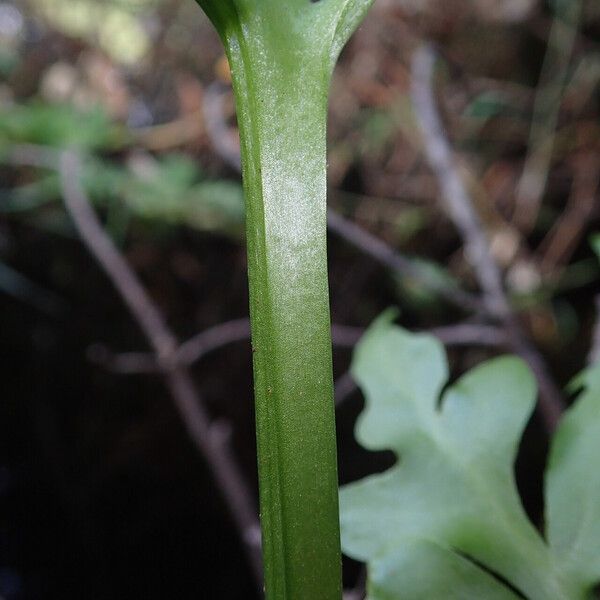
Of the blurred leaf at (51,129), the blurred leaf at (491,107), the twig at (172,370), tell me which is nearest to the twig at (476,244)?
the blurred leaf at (491,107)

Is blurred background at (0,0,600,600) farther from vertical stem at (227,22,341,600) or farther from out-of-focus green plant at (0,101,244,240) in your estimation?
vertical stem at (227,22,341,600)

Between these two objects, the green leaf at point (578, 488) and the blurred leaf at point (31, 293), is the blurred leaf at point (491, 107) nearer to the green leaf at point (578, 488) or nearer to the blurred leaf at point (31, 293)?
the blurred leaf at point (31, 293)

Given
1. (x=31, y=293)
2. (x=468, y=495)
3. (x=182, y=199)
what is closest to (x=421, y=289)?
(x=182, y=199)

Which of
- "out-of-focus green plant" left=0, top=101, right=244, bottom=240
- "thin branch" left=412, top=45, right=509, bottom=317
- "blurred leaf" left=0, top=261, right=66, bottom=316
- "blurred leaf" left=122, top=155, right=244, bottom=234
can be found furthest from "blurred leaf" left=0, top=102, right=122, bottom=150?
"thin branch" left=412, top=45, right=509, bottom=317

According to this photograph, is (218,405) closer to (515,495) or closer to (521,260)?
(521,260)

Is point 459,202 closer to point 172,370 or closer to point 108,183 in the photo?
point 172,370

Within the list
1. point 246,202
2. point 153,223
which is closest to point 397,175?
point 153,223
